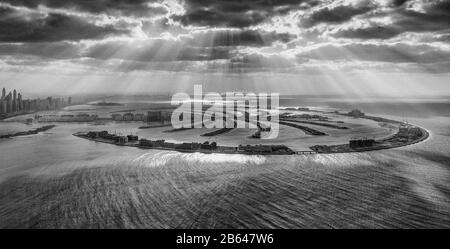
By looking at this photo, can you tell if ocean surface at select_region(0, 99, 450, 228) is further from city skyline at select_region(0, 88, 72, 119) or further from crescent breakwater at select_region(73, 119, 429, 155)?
city skyline at select_region(0, 88, 72, 119)

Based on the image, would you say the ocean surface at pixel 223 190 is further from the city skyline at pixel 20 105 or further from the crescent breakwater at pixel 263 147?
the city skyline at pixel 20 105

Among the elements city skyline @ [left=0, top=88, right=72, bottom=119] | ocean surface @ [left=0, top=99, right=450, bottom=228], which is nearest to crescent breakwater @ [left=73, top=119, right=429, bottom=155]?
ocean surface @ [left=0, top=99, right=450, bottom=228]

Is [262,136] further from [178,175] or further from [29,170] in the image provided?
[29,170]

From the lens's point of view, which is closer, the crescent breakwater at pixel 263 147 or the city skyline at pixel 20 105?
the crescent breakwater at pixel 263 147

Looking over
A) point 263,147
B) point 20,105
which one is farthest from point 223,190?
point 20,105

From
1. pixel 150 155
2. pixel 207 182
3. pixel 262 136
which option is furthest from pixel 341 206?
pixel 262 136

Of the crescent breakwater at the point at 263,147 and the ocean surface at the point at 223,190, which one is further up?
the crescent breakwater at the point at 263,147

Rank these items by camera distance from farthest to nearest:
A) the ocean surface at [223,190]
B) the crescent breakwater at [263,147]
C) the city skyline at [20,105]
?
the city skyline at [20,105] → the crescent breakwater at [263,147] → the ocean surface at [223,190]

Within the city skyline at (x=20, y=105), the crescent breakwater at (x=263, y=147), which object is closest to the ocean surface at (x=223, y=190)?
the crescent breakwater at (x=263, y=147)
